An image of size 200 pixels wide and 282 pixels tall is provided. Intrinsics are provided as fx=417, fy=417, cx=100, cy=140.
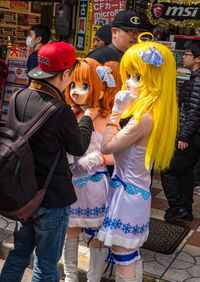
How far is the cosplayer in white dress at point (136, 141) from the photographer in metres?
2.69

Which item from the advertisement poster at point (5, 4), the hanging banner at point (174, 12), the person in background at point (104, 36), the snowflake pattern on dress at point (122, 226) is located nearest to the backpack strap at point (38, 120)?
the snowflake pattern on dress at point (122, 226)

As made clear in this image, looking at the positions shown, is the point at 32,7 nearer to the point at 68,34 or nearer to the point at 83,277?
the point at 68,34

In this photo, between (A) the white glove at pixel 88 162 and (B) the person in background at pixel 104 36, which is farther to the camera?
(B) the person in background at pixel 104 36

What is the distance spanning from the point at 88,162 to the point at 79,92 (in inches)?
20.2

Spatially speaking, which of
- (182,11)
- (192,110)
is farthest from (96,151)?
(182,11)

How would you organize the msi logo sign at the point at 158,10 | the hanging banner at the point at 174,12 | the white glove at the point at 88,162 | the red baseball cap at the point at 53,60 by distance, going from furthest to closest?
1. the msi logo sign at the point at 158,10
2. the hanging banner at the point at 174,12
3. the white glove at the point at 88,162
4. the red baseball cap at the point at 53,60

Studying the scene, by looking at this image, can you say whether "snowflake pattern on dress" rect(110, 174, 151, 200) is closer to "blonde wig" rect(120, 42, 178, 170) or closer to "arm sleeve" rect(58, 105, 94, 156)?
"blonde wig" rect(120, 42, 178, 170)

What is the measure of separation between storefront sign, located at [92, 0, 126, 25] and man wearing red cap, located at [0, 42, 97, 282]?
383cm

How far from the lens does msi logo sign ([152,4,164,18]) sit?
5914 millimetres

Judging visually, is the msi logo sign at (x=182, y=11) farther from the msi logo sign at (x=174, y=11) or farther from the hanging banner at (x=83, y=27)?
the hanging banner at (x=83, y=27)

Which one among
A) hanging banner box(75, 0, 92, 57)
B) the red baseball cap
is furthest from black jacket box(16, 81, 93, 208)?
hanging banner box(75, 0, 92, 57)

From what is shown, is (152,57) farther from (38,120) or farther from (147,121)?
(38,120)

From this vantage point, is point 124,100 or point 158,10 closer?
point 124,100

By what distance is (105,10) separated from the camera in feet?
20.6
